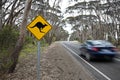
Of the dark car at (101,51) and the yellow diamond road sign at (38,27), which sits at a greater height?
the yellow diamond road sign at (38,27)

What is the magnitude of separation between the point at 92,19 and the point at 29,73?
43.3 metres

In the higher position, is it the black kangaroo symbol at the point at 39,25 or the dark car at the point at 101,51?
the black kangaroo symbol at the point at 39,25

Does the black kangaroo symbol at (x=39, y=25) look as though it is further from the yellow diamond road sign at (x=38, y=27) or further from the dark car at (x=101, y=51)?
the dark car at (x=101, y=51)

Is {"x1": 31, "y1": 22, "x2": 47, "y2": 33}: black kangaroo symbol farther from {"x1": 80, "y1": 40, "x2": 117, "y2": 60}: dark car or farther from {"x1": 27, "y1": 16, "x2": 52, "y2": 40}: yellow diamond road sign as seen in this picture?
{"x1": 80, "y1": 40, "x2": 117, "y2": 60}: dark car

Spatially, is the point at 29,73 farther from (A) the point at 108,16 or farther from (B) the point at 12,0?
(A) the point at 108,16

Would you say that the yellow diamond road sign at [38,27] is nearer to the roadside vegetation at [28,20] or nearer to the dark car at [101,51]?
the roadside vegetation at [28,20]

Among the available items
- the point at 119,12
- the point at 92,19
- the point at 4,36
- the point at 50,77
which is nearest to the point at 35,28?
the point at 50,77

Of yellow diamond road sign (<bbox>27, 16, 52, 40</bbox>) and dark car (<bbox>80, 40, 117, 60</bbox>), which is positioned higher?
yellow diamond road sign (<bbox>27, 16, 52, 40</bbox>)

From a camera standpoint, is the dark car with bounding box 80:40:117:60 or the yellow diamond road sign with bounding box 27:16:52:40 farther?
the dark car with bounding box 80:40:117:60

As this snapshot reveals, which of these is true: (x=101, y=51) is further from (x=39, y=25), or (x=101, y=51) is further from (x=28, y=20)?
(x=28, y=20)

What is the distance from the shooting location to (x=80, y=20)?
56406 mm

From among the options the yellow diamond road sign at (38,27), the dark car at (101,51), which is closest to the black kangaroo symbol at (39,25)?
the yellow diamond road sign at (38,27)

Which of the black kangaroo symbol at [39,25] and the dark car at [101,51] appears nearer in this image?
the black kangaroo symbol at [39,25]

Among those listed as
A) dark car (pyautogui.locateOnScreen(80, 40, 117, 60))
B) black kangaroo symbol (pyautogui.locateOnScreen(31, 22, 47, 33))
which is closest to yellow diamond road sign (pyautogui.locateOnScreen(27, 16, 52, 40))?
black kangaroo symbol (pyautogui.locateOnScreen(31, 22, 47, 33))
